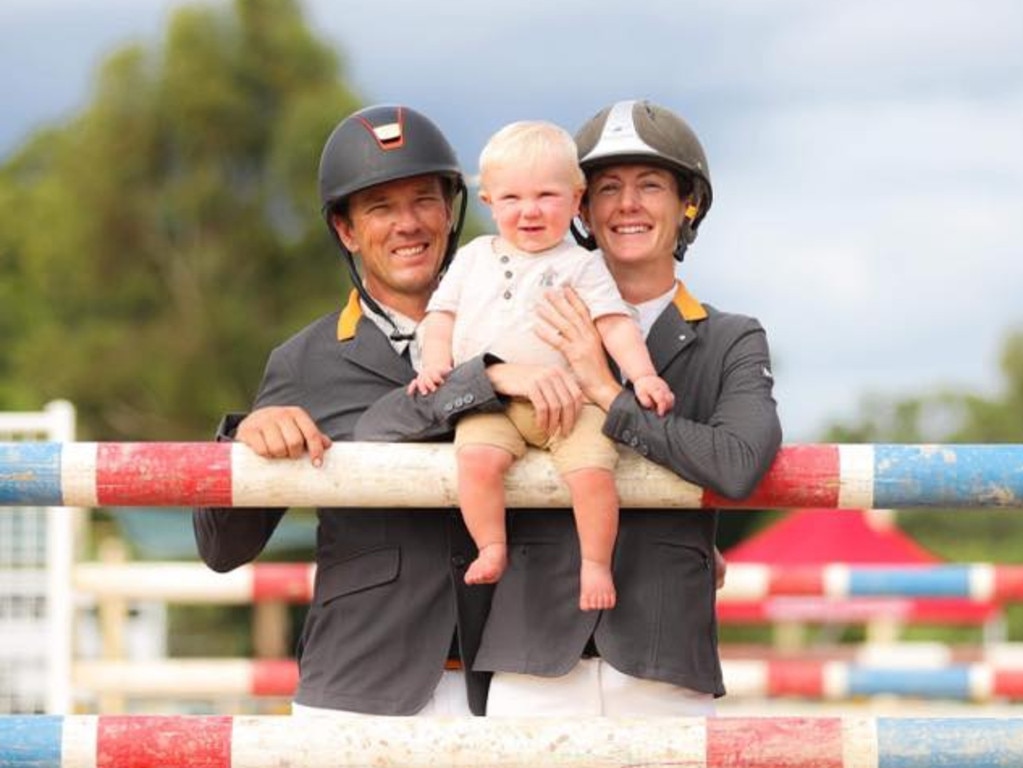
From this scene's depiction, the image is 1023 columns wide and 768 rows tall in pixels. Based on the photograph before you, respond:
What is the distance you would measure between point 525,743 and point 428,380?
2.35ft

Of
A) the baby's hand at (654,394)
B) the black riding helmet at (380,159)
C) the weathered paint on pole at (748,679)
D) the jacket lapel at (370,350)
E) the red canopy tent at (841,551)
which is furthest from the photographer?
the red canopy tent at (841,551)

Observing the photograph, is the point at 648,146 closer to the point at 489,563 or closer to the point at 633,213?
the point at 633,213

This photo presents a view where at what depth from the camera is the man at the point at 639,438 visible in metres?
3.81

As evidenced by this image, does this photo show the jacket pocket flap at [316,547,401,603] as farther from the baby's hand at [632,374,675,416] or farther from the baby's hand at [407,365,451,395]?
the baby's hand at [632,374,675,416]

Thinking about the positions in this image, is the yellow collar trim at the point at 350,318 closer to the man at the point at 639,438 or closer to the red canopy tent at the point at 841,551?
the man at the point at 639,438

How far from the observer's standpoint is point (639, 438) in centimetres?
376

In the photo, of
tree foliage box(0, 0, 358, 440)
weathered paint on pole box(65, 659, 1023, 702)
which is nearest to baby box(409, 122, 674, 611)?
weathered paint on pole box(65, 659, 1023, 702)

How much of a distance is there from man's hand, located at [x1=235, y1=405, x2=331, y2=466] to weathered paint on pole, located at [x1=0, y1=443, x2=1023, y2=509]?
0.02m

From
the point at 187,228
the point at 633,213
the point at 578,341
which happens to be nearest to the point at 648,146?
the point at 633,213

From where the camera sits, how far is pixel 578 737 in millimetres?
3578

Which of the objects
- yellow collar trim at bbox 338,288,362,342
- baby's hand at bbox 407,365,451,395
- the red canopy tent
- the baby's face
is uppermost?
the red canopy tent

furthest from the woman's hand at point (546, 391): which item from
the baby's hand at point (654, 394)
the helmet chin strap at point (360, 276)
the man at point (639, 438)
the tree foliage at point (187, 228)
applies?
the tree foliage at point (187, 228)

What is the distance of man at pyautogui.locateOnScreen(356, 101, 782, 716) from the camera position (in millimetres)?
3807

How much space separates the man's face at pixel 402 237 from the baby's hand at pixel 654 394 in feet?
2.31
